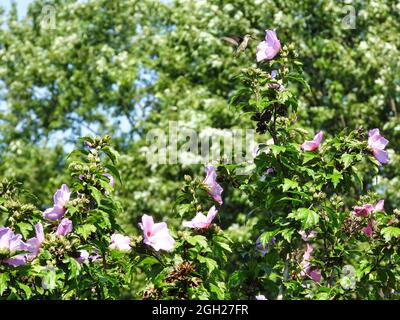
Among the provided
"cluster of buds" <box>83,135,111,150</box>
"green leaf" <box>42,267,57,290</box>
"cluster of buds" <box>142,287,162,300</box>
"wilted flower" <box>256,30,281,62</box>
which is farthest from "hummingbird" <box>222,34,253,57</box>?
"green leaf" <box>42,267,57,290</box>

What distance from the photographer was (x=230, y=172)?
14.8 ft

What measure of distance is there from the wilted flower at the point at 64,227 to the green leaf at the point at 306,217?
3.92ft

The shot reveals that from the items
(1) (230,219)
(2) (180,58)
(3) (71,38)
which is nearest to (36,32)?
(3) (71,38)

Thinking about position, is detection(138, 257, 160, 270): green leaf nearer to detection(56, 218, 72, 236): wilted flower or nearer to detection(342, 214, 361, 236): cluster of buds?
detection(56, 218, 72, 236): wilted flower

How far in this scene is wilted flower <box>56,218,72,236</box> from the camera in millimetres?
3723

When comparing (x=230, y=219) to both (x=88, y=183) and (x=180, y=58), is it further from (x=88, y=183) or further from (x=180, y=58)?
(x=88, y=183)

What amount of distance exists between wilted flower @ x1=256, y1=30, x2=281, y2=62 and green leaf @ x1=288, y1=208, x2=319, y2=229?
980mm

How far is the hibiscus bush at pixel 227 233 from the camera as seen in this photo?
3578 millimetres

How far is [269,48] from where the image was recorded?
4496 millimetres

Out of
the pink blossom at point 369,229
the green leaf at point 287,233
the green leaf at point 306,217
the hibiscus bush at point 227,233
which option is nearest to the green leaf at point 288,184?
the hibiscus bush at point 227,233

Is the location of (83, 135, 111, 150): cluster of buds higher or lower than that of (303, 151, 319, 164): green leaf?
higher

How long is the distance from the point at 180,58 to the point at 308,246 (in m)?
11.0

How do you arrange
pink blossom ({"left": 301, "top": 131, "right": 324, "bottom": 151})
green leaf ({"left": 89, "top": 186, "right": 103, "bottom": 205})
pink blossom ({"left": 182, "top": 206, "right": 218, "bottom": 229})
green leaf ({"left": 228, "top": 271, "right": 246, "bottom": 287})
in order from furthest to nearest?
pink blossom ({"left": 301, "top": 131, "right": 324, "bottom": 151}) → green leaf ({"left": 228, "top": 271, "right": 246, "bottom": 287}) → green leaf ({"left": 89, "top": 186, "right": 103, "bottom": 205}) → pink blossom ({"left": 182, "top": 206, "right": 218, "bottom": 229})
